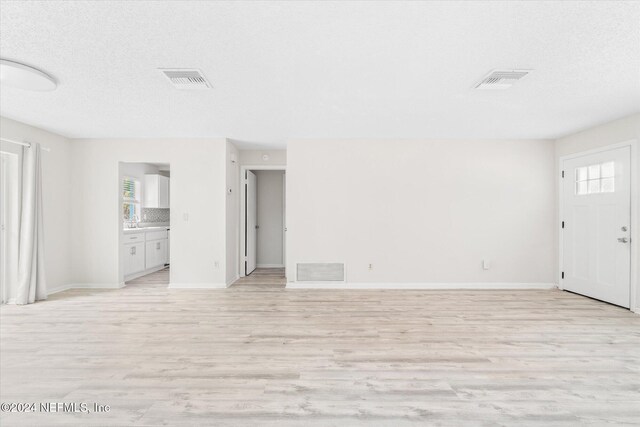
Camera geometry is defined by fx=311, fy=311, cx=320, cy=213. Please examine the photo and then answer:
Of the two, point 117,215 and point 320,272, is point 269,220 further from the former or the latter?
point 117,215

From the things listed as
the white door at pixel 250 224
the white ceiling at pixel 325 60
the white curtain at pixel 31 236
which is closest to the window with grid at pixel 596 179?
the white ceiling at pixel 325 60

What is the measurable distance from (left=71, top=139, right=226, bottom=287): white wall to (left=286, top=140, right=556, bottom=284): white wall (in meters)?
1.37

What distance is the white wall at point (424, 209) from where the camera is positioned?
5406 mm

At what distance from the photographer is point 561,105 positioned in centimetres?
371

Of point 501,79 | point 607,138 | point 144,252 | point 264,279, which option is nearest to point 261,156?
point 264,279

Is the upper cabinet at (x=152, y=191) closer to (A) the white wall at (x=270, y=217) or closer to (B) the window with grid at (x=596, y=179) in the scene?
(A) the white wall at (x=270, y=217)

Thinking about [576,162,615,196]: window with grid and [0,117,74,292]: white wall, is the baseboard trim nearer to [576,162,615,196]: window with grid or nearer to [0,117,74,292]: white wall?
[0,117,74,292]: white wall

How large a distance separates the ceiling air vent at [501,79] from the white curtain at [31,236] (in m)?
5.96

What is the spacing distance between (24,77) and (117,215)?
9.95 ft

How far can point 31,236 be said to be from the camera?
446 cm

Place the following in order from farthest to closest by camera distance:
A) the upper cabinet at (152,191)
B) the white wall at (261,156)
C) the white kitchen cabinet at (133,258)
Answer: the upper cabinet at (152,191) → the white wall at (261,156) → the white kitchen cabinet at (133,258)

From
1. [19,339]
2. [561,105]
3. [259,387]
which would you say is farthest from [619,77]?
[19,339]

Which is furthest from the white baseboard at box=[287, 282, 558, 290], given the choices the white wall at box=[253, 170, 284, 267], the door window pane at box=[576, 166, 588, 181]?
the white wall at box=[253, 170, 284, 267]

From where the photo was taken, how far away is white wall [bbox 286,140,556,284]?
17.7 ft
